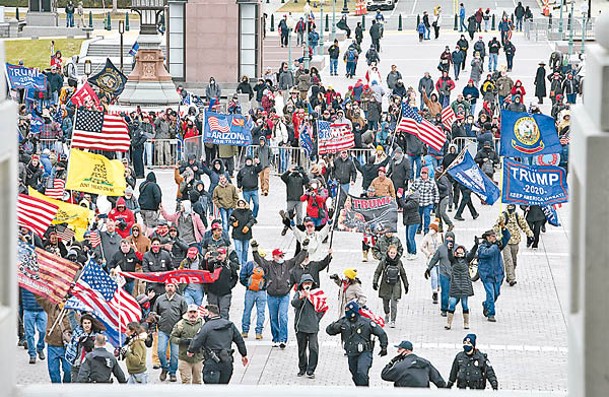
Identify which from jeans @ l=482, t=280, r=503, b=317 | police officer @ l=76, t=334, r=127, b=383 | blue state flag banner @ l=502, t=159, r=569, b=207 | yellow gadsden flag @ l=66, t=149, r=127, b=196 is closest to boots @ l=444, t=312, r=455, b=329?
jeans @ l=482, t=280, r=503, b=317

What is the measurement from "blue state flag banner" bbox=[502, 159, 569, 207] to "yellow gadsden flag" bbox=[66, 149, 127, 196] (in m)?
5.18

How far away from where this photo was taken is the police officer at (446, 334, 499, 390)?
13641 millimetres

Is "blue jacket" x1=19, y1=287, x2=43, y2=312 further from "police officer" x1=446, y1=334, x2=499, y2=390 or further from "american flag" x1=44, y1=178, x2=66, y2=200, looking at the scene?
"american flag" x1=44, y1=178, x2=66, y2=200

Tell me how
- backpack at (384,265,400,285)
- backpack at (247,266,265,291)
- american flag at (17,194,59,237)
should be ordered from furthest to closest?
1. backpack at (384,265,400,285)
2. backpack at (247,266,265,291)
3. american flag at (17,194,59,237)

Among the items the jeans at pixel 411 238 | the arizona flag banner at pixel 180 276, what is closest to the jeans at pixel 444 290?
the arizona flag banner at pixel 180 276

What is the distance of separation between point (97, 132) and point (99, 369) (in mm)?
10499

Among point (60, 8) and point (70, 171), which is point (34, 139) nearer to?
point (70, 171)

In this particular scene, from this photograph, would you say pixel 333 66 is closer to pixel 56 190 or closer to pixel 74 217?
pixel 56 190

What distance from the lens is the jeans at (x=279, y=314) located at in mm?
16891

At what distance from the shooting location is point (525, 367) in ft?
53.9

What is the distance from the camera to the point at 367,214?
67.7ft

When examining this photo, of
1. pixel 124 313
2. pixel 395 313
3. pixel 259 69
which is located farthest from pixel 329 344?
pixel 259 69

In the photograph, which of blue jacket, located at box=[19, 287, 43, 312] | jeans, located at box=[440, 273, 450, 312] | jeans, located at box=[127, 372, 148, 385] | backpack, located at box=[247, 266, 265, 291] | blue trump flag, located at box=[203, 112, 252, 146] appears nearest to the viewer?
jeans, located at box=[127, 372, 148, 385]

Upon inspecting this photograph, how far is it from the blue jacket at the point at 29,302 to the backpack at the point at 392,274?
4.22m
